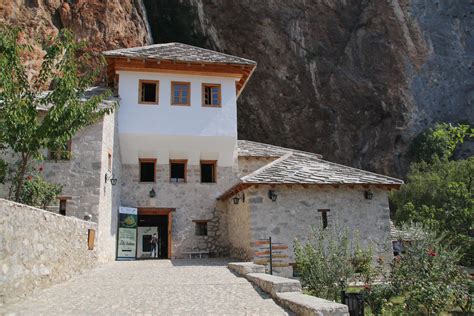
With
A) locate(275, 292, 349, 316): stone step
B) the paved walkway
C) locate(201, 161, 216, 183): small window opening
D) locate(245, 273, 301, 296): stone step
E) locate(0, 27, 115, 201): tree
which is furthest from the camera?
locate(201, 161, 216, 183): small window opening

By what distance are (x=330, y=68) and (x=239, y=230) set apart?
15.3 metres

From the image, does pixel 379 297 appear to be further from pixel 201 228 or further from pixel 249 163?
pixel 249 163

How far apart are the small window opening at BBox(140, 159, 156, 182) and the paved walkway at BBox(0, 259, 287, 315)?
5988 millimetres

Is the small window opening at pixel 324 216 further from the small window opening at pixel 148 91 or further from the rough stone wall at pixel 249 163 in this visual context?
the small window opening at pixel 148 91

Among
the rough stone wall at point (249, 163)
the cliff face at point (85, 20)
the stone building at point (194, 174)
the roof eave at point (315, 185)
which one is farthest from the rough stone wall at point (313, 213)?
the cliff face at point (85, 20)

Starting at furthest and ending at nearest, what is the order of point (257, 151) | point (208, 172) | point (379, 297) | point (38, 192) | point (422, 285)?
point (257, 151) < point (208, 172) < point (38, 192) < point (379, 297) < point (422, 285)

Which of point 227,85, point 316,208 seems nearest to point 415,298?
point 316,208

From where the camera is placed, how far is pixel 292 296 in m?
6.09

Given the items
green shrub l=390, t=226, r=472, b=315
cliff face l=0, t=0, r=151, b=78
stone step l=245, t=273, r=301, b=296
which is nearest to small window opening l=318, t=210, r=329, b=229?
green shrub l=390, t=226, r=472, b=315

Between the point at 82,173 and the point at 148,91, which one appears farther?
the point at 148,91

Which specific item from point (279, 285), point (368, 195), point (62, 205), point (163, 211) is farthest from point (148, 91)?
point (279, 285)

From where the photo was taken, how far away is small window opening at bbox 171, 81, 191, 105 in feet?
48.3

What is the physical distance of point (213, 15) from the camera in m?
23.8

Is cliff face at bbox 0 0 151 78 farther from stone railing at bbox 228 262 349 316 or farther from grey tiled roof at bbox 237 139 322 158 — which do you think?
stone railing at bbox 228 262 349 316
